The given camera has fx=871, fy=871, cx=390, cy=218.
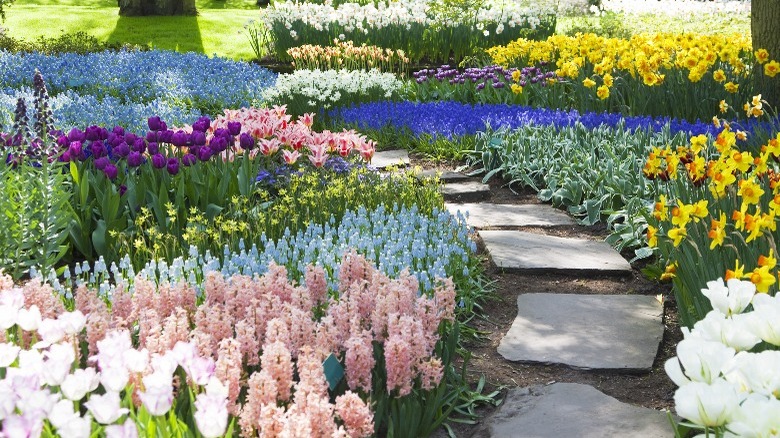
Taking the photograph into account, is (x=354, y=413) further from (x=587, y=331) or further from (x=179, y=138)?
(x=179, y=138)

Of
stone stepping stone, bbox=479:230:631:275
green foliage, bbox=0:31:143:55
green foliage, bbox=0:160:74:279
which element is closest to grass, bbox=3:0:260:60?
green foliage, bbox=0:31:143:55

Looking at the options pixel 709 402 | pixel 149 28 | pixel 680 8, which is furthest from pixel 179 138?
pixel 680 8

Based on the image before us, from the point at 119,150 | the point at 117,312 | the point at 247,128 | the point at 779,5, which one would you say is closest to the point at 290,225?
the point at 119,150

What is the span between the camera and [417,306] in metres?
2.84

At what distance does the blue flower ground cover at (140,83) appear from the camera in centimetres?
807

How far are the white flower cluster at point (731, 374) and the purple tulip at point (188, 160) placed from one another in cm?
362

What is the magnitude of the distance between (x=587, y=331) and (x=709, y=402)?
2.31 metres

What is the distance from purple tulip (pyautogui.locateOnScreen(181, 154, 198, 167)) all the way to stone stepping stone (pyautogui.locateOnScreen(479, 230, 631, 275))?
1.71m

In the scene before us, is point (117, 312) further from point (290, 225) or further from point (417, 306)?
point (290, 225)

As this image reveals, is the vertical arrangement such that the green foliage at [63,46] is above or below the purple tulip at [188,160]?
above

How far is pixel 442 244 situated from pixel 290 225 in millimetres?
1042

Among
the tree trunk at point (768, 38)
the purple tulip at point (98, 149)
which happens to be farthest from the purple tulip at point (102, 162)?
the tree trunk at point (768, 38)

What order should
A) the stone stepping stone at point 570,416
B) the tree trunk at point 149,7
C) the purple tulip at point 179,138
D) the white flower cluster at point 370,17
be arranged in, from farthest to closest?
the tree trunk at point 149,7
the white flower cluster at point 370,17
the purple tulip at point 179,138
the stone stepping stone at point 570,416

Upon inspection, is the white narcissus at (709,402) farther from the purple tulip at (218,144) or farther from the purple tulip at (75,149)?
the purple tulip at (75,149)
